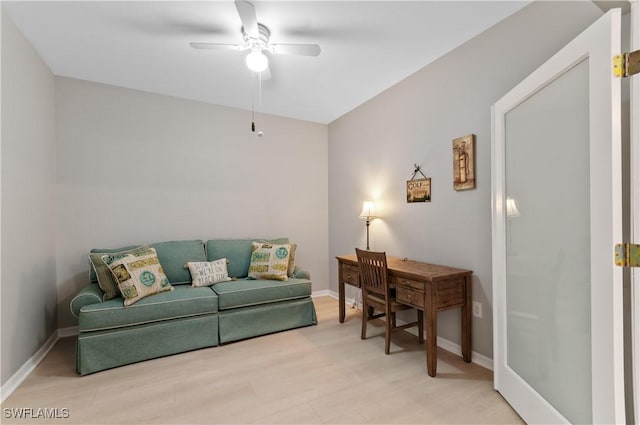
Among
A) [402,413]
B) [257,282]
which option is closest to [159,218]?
[257,282]

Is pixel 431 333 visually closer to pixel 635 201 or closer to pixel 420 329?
pixel 420 329

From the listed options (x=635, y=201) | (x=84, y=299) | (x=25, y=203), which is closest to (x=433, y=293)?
(x=635, y=201)

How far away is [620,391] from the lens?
3.59ft

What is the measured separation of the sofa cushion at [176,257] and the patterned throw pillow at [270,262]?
1.99 feet

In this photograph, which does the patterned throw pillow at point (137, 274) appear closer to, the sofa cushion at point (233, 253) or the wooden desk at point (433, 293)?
the sofa cushion at point (233, 253)

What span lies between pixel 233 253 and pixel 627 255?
3.29m

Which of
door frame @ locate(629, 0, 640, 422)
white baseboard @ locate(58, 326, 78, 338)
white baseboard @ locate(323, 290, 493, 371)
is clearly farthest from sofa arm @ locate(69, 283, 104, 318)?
door frame @ locate(629, 0, 640, 422)

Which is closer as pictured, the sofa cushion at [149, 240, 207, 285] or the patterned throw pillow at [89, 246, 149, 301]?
the patterned throw pillow at [89, 246, 149, 301]

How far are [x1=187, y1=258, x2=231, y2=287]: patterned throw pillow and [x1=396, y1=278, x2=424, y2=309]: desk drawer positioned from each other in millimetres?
1897

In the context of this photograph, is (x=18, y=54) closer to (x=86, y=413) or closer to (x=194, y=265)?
(x=194, y=265)

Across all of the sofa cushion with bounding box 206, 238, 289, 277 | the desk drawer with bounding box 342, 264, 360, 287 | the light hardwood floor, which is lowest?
the light hardwood floor

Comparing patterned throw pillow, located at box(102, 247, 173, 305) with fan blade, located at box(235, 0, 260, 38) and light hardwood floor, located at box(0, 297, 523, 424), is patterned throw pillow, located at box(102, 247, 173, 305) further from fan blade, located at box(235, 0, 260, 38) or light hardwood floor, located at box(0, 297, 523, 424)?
fan blade, located at box(235, 0, 260, 38)

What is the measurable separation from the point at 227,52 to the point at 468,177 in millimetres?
2374

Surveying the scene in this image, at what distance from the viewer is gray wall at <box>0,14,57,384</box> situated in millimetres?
2023
